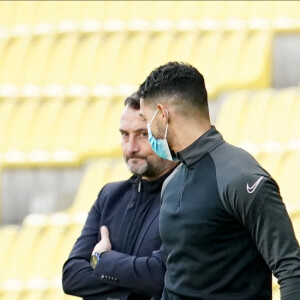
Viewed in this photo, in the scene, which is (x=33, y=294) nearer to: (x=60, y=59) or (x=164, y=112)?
(x=60, y=59)

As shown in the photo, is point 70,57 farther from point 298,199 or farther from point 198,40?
point 298,199

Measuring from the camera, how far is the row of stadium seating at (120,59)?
7090mm

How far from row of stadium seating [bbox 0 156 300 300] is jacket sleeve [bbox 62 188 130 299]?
8.39 feet

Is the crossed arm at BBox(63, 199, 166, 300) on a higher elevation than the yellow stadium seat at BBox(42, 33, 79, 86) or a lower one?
lower

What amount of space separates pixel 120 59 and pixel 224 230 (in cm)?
478

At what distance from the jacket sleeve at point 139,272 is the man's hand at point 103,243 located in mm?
50

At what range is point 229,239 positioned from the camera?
2699 millimetres

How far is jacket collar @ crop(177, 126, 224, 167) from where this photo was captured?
9.17 ft

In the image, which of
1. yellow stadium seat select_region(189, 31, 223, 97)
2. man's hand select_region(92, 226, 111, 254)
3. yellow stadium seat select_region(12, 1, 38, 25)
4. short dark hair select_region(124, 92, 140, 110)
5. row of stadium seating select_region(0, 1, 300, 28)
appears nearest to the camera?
man's hand select_region(92, 226, 111, 254)

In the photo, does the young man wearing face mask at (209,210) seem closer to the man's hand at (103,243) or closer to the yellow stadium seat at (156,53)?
the man's hand at (103,243)

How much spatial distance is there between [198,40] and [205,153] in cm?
454

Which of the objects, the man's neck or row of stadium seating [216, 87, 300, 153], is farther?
row of stadium seating [216, 87, 300, 153]

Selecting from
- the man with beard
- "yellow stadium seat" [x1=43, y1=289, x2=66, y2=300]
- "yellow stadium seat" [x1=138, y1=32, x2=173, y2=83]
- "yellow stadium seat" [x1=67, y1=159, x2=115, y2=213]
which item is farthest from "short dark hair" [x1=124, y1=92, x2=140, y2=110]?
"yellow stadium seat" [x1=138, y1=32, x2=173, y2=83]

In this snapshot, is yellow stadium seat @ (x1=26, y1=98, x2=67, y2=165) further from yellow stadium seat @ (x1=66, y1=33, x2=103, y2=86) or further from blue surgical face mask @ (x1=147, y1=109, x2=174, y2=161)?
blue surgical face mask @ (x1=147, y1=109, x2=174, y2=161)
